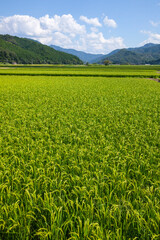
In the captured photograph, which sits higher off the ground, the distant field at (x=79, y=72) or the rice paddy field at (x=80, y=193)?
the distant field at (x=79, y=72)

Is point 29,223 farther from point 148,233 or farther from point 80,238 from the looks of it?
point 148,233

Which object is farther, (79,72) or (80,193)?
(79,72)

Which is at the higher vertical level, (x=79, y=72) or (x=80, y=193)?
(x=79, y=72)

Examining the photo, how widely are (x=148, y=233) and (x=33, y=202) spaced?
7.01ft

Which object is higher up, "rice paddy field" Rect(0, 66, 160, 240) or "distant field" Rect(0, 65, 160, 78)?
"distant field" Rect(0, 65, 160, 78)

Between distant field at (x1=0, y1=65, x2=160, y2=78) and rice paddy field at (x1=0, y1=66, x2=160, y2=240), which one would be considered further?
distant field at (x1=0, y1=65, x2=160, y2=78)

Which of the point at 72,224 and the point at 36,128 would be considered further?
the point at 36,128

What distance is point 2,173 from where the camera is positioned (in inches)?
192

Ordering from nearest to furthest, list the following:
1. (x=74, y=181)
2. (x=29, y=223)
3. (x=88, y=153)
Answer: (x=29, y=223) < (x=74, y=181) < (x=88, y=153)

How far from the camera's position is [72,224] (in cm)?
314

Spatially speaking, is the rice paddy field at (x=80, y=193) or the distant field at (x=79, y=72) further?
the distant field at (x=79, y=72)

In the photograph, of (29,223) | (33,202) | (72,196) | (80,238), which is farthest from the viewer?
(72,196)

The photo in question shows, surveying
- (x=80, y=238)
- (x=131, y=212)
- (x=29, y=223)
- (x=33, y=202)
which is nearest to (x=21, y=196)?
(x=33, y=202)

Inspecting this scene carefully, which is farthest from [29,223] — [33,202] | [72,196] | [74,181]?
[74,181]
